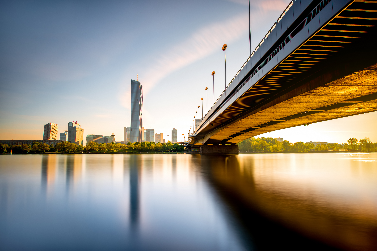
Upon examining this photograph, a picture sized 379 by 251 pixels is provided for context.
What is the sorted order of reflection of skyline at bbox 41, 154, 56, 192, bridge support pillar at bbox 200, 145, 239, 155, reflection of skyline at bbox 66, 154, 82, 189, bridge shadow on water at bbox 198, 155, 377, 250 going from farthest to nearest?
bridge support pillar at bbox 200, 145, 239, 155 → reflection of skyline at bbox 66, 154, 82, 189 → reflection of skyline at bbox 41, 154, 56, 192 → bridge shadow on water at bbox 198, 155, 377, 250

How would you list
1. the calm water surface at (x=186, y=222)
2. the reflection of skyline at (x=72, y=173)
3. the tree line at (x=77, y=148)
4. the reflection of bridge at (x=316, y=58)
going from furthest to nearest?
the tree line at (x=77, y=148)
the reflection of skyline at (x=72, y=173)
the reflection of bridge at (x=316, y=58)
the calm water surface at (x=186, y=222)

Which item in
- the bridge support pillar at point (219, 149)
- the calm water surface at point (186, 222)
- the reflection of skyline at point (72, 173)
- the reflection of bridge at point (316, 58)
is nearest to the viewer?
the calm water surface at point (186, 222)

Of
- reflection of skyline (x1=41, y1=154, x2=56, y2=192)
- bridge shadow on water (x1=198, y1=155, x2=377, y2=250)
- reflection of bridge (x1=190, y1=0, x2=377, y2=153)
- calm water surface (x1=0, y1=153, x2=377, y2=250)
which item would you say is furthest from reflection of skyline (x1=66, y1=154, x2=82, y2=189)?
reflection of bridge (x1=190, y1=0, x2=377, y2=153)

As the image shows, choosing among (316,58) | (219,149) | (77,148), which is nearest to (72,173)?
(316,58)

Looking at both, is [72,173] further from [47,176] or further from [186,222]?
[186,222]

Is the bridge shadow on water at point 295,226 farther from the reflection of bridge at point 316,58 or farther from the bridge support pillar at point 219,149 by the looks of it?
the bridge support pillar at point 219,149

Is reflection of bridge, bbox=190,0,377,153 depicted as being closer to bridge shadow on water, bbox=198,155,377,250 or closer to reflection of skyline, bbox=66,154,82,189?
bridge shadow on water, bbox=198,155,377,250

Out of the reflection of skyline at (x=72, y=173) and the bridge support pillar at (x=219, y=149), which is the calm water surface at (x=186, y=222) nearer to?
the reflection of skyline at (x=72, y=173)

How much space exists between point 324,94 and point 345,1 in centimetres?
1436

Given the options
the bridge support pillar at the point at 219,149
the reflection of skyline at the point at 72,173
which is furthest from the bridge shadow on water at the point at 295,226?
the bridge support pillar at the point at 219,149

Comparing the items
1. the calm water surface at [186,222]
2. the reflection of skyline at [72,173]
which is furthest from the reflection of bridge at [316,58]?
the reflection of skyline at [72,173]

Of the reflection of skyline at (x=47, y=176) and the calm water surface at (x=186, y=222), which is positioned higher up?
the calm water surface at (x=186, y=222)

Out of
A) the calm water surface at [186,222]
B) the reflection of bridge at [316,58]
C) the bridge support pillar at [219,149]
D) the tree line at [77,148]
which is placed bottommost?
the tree line at [77,148]

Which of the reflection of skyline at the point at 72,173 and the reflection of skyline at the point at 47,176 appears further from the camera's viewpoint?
the reflection of skyline at the point at 72,173
